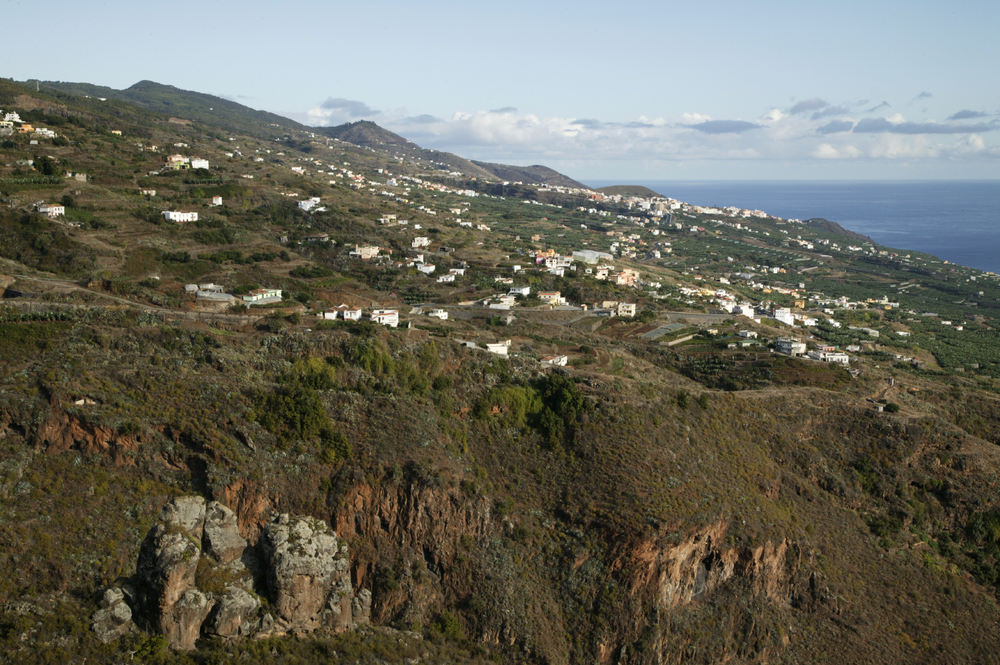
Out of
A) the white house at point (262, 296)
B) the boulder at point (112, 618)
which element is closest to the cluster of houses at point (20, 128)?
the white house at point (262, 296)

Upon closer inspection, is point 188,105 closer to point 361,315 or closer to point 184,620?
point 361,315

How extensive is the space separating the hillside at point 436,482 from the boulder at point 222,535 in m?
0.08

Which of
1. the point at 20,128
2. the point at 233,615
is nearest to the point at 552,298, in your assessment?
the point at 233,615

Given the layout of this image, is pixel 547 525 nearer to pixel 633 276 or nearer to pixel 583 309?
pixel 583 309

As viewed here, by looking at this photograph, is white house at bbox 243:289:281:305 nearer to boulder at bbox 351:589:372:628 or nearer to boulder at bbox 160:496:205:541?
boulder at bbox 160:496:205:541

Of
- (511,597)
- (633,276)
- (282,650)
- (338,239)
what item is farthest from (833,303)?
(282,650)

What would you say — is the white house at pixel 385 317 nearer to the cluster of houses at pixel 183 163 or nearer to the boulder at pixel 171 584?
the boulder at pixel 171 584

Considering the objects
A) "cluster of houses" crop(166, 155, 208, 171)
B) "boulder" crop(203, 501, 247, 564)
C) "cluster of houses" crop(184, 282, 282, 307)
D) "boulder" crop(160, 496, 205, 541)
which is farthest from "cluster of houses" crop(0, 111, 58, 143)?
→ "boulder" crop(203, 501, 247, 564)

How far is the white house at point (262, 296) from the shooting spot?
37.2 meters

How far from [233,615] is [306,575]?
2.08 metres

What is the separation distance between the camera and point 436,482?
2186 centimetres

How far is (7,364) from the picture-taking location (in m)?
21.0

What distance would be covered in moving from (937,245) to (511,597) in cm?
16109

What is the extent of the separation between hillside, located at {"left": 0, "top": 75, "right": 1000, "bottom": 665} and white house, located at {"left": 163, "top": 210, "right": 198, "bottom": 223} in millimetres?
4856
